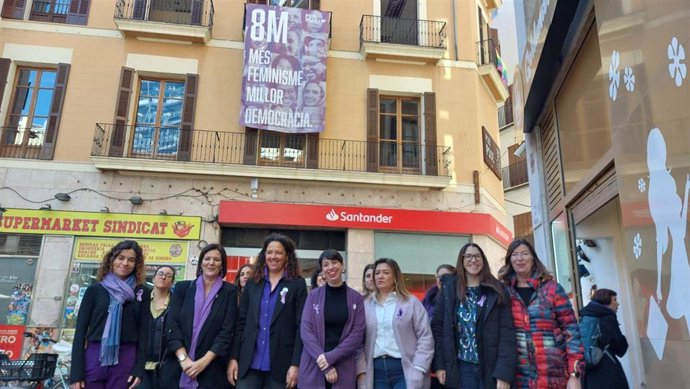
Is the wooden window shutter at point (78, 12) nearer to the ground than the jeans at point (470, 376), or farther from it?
farther from it

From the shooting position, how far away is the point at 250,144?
12.1 m

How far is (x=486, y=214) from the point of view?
12.4 metres

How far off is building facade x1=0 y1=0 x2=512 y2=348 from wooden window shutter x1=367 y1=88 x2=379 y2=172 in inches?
1.4

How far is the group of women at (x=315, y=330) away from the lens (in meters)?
3.48

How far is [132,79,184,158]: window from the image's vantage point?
11910mm

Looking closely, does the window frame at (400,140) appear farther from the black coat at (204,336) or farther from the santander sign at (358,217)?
the black coat at (204,336)

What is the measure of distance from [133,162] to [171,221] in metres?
1.64

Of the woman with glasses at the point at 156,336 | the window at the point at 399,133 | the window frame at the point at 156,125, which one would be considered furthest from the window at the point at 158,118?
the woman with glasses at the point at 156,336

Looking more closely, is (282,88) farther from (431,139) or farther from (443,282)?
(443,282)

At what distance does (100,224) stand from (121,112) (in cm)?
285

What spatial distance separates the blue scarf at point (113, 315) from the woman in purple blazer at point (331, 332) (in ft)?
4.71

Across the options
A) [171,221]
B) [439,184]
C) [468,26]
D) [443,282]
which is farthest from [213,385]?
[468,26]

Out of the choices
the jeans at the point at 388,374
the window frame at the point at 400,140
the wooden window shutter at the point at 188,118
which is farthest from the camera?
the window frame at the point at 400,140

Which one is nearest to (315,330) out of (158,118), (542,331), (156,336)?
(156,336)
